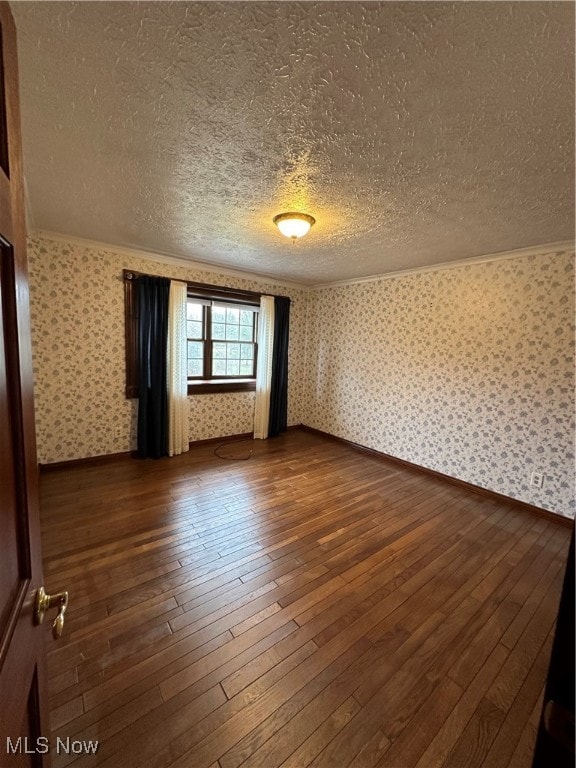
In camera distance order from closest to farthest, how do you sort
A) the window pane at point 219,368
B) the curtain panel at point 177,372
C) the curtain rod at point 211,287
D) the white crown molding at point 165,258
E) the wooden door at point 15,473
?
the wooden door at point 15,473 → the white crown molding at point 165,258 → the curtain rod at point 211,287 → the curtain panel at point 177,372 → the window pane at point 219,368

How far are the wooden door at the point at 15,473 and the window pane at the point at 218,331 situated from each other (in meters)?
3.60

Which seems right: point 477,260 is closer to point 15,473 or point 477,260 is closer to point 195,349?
point 195,349

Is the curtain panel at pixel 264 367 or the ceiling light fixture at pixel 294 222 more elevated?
the ceiling light fixture at pixel 294 222

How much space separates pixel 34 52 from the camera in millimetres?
1066

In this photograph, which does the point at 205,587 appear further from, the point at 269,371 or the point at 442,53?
the point at 269,371

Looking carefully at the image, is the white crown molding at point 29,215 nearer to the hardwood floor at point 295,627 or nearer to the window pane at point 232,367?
the hardwood floor at point 295,627

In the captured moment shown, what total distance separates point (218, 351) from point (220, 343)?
0.12 m

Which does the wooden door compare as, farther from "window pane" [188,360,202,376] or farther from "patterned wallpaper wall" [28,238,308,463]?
"window pane" [188,360,202,376]

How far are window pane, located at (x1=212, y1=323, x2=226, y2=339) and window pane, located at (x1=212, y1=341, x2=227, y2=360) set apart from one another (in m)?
0.09

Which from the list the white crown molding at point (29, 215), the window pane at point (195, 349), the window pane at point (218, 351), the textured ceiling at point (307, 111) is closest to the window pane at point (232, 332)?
the window pane at point (218, 351)

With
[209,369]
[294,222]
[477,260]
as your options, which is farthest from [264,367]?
[477,260]

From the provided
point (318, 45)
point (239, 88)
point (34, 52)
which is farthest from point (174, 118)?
point (318, 45)

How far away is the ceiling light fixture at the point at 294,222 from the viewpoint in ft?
7.19

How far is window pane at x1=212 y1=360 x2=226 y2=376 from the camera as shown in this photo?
172 inches
